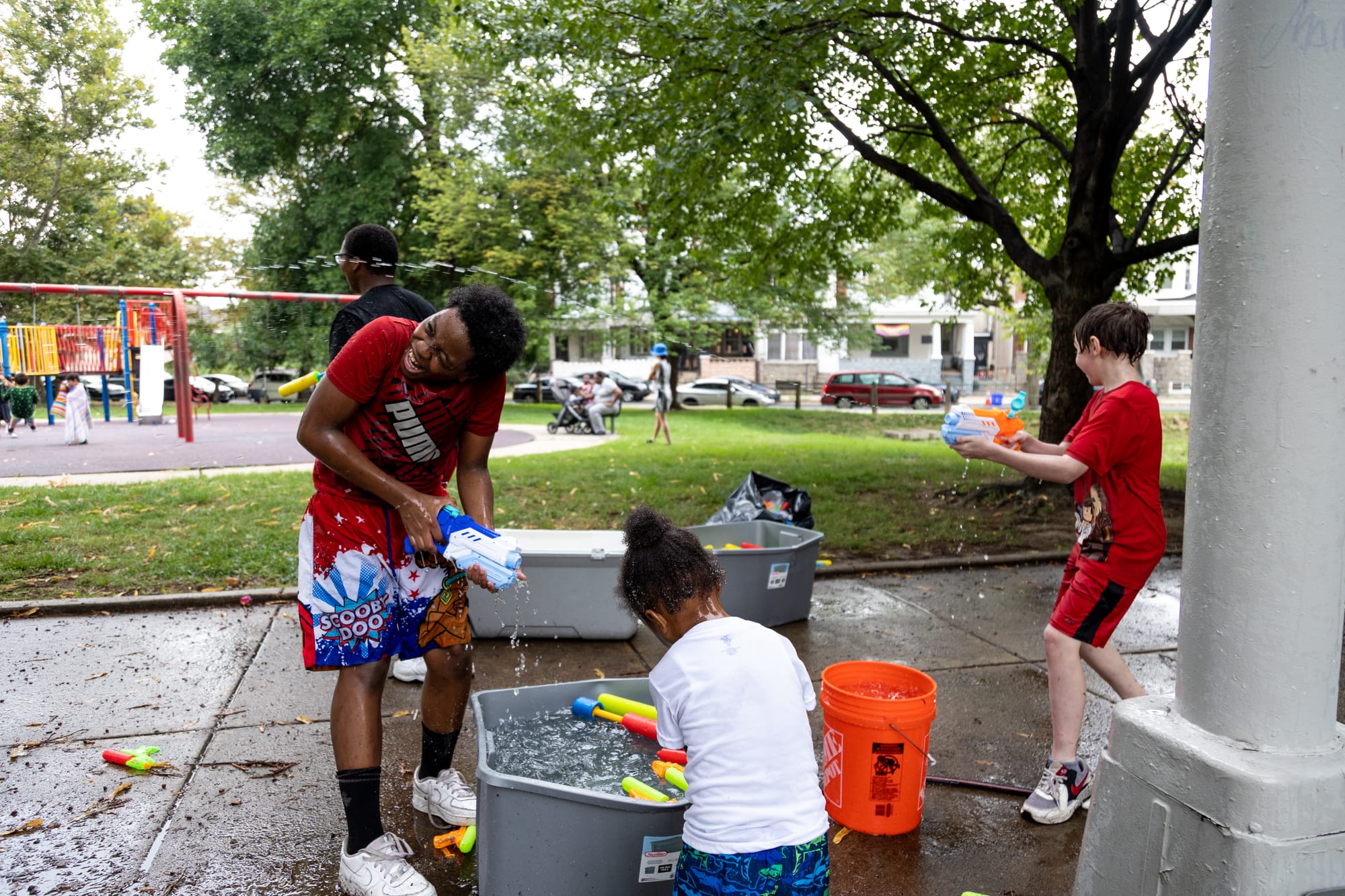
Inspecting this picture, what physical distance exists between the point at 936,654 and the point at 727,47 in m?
4.61

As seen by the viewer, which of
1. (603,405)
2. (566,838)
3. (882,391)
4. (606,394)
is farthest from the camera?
(882,391)

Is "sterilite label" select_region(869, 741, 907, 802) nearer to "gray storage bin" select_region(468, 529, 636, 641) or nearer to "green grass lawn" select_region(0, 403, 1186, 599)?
"gray storage bin" select_region(468, 529, 636, 641)

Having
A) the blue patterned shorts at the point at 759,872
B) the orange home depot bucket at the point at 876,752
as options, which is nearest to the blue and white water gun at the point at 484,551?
the blue patterned shorts at the point at 759,872

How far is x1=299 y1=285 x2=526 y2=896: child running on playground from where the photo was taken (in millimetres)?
2559

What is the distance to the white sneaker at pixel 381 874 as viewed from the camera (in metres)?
2.54

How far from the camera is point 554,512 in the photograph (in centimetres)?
827

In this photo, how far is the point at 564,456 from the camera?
41.9ft

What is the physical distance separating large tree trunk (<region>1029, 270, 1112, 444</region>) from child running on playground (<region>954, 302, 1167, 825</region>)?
6.04 metres

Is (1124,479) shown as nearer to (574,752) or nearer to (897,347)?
(574,752)

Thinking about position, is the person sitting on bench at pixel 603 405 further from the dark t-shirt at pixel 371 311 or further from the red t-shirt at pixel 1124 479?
the red t-shirt at pixel 1124 479

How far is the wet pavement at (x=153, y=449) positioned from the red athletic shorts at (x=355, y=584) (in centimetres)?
697

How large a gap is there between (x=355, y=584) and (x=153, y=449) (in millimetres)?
13564

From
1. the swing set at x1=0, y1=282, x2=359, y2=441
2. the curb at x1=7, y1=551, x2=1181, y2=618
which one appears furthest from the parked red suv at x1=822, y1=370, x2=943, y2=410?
the curb at x1=7, y1=551, x2=1181, y2=618

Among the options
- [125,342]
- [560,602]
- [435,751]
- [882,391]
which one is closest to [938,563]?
[560,602]
